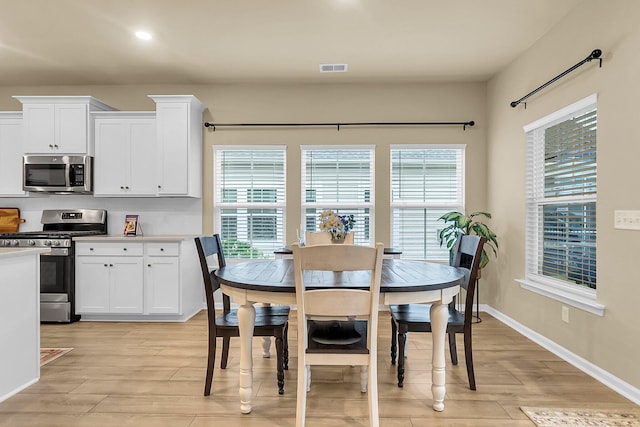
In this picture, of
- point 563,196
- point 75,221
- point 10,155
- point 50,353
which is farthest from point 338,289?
point 10,155

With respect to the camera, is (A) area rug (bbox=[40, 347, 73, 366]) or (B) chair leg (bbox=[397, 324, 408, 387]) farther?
(A) area rug (bbox=[40, 347, 73, 366])

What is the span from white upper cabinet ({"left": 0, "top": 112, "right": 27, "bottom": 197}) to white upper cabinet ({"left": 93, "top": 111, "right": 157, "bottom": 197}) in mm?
935

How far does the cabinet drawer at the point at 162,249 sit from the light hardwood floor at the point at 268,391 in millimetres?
1042

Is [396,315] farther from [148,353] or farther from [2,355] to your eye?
[2,355]

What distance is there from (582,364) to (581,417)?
0.88 metres

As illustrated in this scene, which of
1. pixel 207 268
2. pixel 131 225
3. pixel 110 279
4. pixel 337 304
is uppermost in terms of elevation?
pixel 131 225

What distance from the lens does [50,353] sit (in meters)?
3.29

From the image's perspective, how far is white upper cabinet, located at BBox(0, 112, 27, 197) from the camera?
15.1ft

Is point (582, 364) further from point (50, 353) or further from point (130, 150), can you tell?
point (130, 150)

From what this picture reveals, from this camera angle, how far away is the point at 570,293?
320cm

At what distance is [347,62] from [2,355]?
3.82 meters

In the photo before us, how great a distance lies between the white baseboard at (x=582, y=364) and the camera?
249 centimetres

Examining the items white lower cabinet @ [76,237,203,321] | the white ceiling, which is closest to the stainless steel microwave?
white lower cabinet @ [76,237,203,321]

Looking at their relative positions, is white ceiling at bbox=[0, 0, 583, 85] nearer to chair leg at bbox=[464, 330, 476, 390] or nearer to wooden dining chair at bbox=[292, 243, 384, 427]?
wooden dining chair at bbox=[292, 243, 384, 427]
